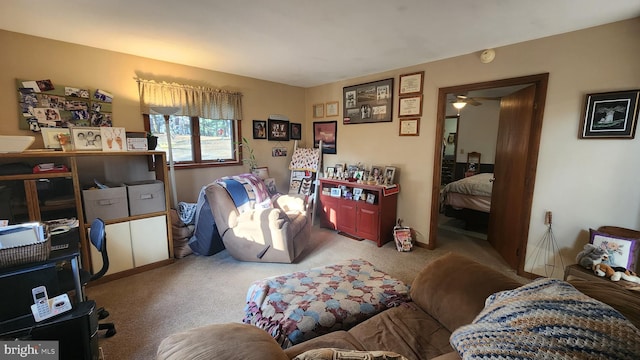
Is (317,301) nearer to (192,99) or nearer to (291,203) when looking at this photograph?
(291,203)

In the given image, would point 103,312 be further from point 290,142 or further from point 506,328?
point 290,142

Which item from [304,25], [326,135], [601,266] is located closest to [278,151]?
[326,135]

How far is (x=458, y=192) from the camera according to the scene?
4.14 metres

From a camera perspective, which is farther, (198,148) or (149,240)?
(198,148)

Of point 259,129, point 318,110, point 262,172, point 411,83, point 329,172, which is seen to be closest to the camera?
point 411,83

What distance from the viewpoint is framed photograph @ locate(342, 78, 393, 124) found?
142 inches

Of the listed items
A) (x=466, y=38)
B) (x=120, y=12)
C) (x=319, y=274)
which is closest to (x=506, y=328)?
(x=319, y=274)

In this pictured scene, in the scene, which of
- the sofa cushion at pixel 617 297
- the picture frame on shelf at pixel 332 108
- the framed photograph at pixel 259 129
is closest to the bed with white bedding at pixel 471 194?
the picture frame on shelf at pixel 332 108

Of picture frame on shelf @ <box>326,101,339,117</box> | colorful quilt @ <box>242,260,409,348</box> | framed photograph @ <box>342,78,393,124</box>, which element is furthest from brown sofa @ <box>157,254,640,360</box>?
picture frame on shelf @ <box>326,101,339,117</box>

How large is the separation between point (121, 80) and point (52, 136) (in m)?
0.93

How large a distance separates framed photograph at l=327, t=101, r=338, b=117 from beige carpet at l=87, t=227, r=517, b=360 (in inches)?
83.5

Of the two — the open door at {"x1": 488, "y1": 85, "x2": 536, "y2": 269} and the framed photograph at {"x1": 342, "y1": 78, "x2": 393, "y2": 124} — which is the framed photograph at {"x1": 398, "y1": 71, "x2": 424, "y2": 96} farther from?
the open door at {"x1": 488, "y1": 85, "x2": 536, "y2": 269}

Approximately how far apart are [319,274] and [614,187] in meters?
2.67

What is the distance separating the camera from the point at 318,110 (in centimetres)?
459
